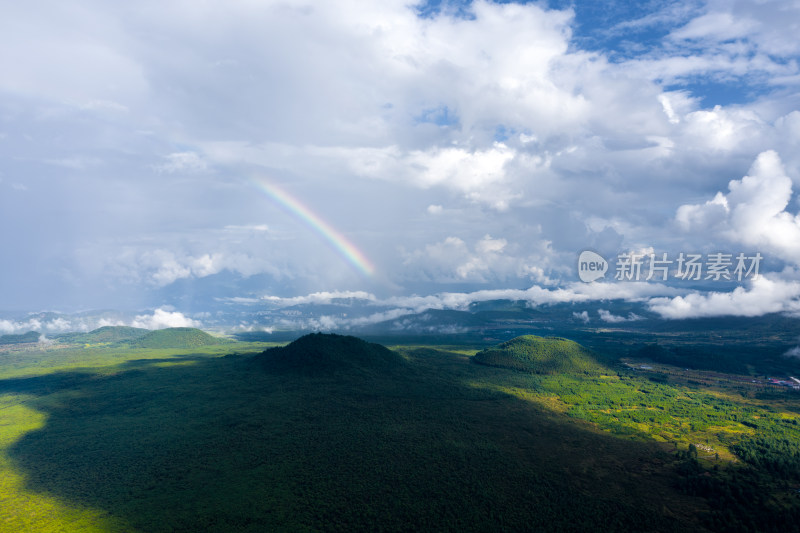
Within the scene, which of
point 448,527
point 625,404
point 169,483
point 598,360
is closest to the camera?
point 448,527

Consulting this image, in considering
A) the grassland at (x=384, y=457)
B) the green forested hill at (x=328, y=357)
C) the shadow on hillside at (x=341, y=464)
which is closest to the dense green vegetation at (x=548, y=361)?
the grassland at (x=384, y=457)

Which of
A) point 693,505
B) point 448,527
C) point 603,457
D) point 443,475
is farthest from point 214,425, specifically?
point 693,505

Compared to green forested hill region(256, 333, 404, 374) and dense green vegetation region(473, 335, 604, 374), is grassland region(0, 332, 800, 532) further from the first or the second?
dense green vegetation region(473, 335, 604, 374)

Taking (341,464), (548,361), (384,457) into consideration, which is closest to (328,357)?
(384,457)

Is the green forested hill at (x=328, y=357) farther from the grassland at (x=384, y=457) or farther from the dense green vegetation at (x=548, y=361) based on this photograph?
the dense green vegetation at (x=548, y=361)

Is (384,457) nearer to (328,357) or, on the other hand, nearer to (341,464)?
(341,464)

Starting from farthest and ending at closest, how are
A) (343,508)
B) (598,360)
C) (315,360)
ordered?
(598,360) < (315,360) < (343,508)

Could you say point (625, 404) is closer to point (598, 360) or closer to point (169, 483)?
point (598, 360)
